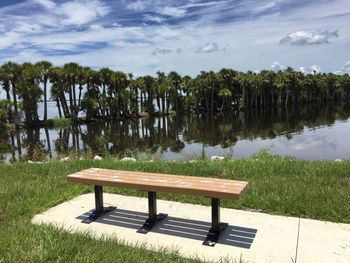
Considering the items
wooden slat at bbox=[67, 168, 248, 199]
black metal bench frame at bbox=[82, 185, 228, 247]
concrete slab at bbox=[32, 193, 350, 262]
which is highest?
wooden slat at bbox=[67, 168, 248, 199]

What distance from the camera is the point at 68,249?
14.5ft

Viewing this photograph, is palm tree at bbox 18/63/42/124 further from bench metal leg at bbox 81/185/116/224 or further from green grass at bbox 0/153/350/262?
bench metal leg at bbox 81/185/116/224

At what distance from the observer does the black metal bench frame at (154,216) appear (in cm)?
511

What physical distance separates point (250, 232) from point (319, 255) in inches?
38.8

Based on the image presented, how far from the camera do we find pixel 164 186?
5141 mm

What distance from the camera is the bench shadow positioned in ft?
16.8

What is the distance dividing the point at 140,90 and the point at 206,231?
68.8 m

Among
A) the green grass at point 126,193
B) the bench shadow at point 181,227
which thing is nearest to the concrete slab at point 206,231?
the bench shadow at point 181,227

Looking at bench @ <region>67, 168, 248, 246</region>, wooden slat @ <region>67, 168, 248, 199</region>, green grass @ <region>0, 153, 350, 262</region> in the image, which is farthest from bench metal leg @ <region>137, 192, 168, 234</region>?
green grass @ <region>0, 153, 350, 262</region>

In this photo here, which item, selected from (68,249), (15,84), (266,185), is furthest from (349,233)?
(15,84)

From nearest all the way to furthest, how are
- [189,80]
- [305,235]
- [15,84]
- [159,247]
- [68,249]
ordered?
[68,249], [159,247], [305,235], [15,84], [189,80]

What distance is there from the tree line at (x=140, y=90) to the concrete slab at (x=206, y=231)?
156ft

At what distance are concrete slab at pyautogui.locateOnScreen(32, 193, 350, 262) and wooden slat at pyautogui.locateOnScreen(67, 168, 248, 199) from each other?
0.63m

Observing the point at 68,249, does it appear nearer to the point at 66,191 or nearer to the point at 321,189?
the point at 66,191
